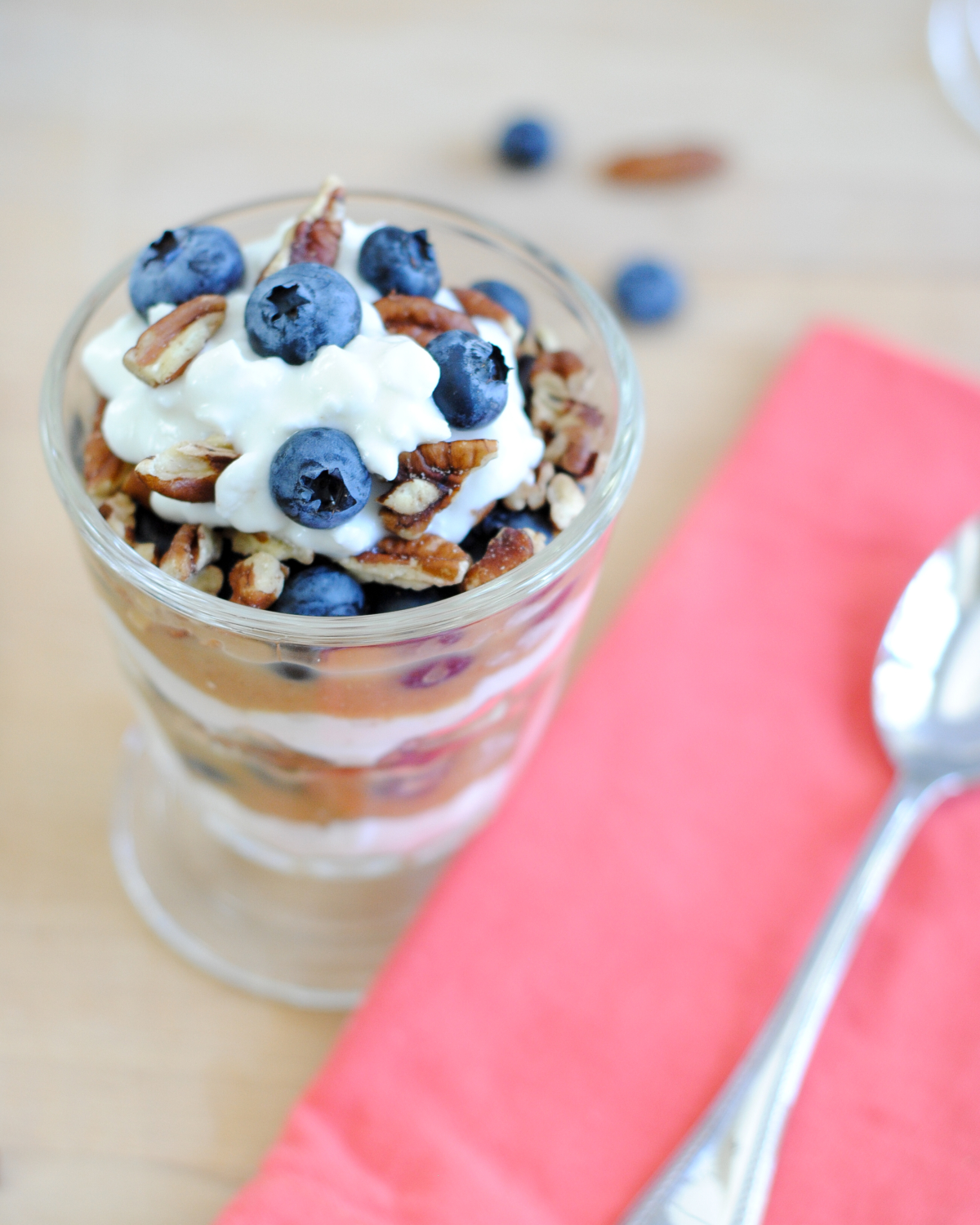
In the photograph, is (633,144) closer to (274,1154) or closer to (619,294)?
(619,294)

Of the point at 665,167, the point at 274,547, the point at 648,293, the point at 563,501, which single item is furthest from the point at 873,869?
the point at 665,167

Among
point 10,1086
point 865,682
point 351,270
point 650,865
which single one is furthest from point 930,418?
point 10,1086

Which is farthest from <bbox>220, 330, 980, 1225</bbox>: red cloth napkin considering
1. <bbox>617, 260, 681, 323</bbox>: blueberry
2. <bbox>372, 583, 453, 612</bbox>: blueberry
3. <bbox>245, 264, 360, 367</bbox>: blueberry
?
<bbox>245, 264, 360, 367</bbox>: blueberry

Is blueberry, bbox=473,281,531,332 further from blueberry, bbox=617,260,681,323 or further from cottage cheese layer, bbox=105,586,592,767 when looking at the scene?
blueberry, bbox=617,260,681,323

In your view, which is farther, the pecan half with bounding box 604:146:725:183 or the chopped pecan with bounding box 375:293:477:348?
the pecan half with bounding box 604:146:725:183

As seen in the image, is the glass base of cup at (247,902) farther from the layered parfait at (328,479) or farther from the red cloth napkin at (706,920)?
the layered parfait at (328,479)

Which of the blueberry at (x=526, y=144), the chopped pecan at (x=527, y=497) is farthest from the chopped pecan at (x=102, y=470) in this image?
the blueberry at (x=526, y=144)

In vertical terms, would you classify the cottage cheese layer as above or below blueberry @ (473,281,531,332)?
below
